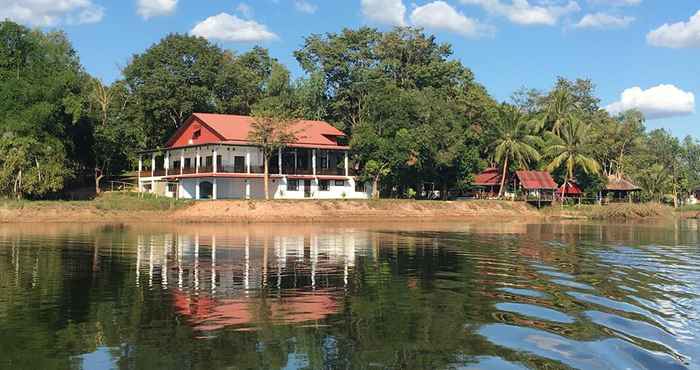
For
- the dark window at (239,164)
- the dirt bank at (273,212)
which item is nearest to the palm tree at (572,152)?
the dirt bank at (273,212)

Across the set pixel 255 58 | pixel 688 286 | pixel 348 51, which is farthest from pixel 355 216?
pixel 688 286

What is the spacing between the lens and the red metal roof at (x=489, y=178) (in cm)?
8219

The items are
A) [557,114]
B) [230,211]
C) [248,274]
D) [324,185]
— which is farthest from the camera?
[557,114]

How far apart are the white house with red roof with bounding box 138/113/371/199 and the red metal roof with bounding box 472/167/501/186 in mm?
16720

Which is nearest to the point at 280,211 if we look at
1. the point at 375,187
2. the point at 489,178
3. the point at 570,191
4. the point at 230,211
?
the point at 230,211

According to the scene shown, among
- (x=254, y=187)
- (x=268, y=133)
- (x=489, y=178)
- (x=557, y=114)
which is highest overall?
(x=557, y=114)

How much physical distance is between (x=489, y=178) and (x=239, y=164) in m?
32.5

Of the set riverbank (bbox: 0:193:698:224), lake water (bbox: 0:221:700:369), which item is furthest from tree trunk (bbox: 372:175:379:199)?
lake water (bbox: 0:221:700:369)

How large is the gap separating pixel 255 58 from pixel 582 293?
7128 centimetres

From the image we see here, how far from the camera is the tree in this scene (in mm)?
63312

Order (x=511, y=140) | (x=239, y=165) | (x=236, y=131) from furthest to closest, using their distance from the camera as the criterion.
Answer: (x=511, y=140) < (x=236, y=131) < (x=239, y=165)

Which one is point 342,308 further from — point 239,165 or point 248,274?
point 239,165

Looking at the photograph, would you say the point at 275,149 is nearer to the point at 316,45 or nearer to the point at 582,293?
the point at 316,45

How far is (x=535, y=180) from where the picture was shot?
76.6m
